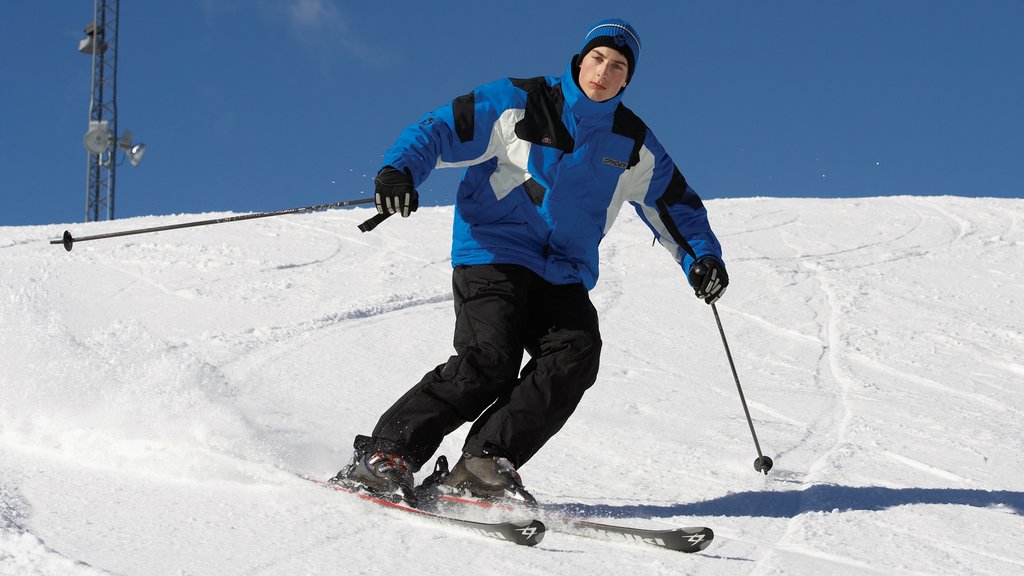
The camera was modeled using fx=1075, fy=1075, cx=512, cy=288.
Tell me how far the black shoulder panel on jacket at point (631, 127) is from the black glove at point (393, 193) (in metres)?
0.77

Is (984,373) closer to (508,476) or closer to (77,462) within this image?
(508,476)

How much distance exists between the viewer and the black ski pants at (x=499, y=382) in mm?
3389

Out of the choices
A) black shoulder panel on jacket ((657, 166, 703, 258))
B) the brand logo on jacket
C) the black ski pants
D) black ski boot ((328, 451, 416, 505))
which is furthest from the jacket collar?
black ski boot ((328, 451, 416, 505))

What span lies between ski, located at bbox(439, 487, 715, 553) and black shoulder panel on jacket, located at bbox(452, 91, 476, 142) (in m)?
1.27

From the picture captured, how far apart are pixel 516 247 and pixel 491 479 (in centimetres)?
78

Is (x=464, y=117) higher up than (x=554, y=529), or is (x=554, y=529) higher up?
(x=464, y=117)

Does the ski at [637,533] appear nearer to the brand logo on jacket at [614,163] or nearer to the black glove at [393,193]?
the black glove at [393,193]

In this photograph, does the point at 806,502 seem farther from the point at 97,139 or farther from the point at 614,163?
the point at 97,139

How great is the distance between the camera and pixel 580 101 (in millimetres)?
3580

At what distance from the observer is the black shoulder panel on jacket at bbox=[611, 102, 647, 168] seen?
3660 mm

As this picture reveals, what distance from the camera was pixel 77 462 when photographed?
11.6 ft

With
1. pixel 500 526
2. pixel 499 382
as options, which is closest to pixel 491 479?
pixel 499 382

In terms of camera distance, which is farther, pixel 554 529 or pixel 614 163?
pixel 614 163

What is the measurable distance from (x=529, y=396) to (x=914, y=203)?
42.0 ft
